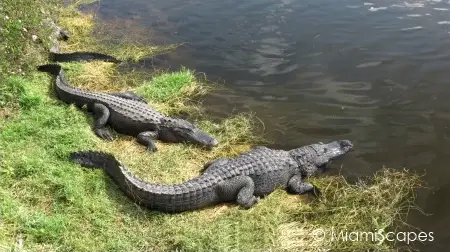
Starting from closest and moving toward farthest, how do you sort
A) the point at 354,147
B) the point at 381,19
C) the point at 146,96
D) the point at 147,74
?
the point at 354,147, the point at 146,96, the point at 147,74, the point at 381,19

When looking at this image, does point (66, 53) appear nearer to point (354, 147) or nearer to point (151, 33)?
point (151, 33)

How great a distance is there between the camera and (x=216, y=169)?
18.6 ft

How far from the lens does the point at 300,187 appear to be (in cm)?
584

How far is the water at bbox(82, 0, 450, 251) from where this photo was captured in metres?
6.60

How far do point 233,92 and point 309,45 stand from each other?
2517 millimetres

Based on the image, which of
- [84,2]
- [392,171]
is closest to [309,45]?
[392,171]

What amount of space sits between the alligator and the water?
1.18 metres

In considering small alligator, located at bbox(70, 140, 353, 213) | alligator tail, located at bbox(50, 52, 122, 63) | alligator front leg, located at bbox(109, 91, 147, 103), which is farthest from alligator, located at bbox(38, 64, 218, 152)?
alligator tail, located at bbox(50, 52, 122, 63)

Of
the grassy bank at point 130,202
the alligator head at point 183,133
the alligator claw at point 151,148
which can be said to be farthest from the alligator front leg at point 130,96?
the alligator claw at point 151,148

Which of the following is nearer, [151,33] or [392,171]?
[392,171]

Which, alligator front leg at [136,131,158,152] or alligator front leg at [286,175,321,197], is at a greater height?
alligator front leg at [136,131,158,152]

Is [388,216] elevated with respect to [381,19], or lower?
lower

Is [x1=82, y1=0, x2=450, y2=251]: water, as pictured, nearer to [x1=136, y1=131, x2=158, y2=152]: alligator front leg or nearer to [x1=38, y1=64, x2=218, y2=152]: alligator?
[x1=38, y1=64, x2=218, y2=152]: alligator

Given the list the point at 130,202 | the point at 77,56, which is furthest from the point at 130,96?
the point at 130,202
